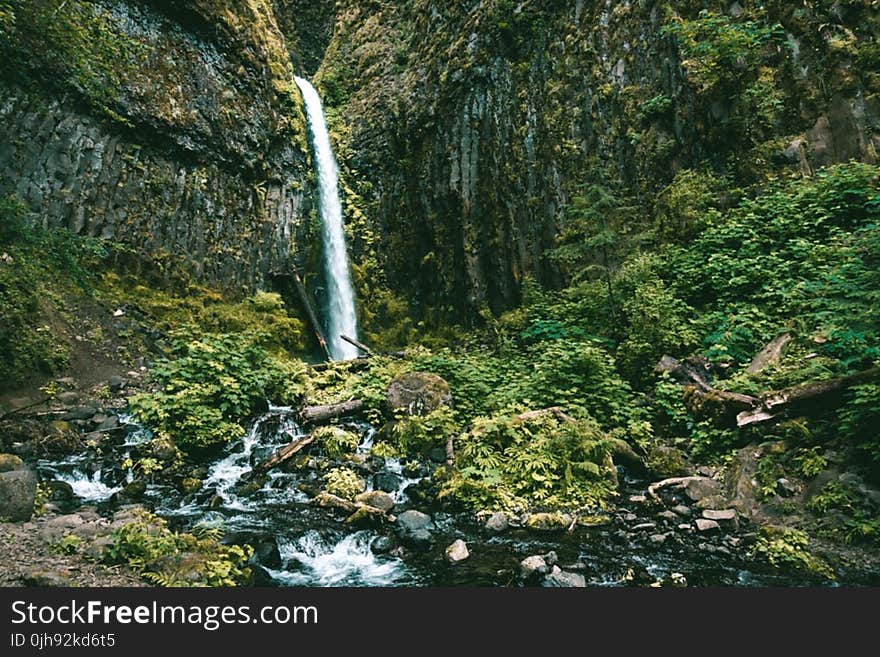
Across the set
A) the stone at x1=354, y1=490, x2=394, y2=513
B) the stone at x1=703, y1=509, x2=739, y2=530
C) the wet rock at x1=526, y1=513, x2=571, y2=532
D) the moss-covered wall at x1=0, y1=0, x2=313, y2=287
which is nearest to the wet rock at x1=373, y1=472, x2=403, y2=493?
the stone at x1=354, y1=490, x2=394, y2=513

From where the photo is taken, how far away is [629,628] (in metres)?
2.93

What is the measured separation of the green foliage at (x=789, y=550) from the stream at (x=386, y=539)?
0.15 metres

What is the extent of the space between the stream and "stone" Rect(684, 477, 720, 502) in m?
0.56

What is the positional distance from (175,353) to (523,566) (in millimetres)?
9664

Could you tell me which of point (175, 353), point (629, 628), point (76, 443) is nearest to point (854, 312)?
point (629, 628)

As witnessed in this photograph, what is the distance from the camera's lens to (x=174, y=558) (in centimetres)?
430

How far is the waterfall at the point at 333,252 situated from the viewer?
1719 centimetres

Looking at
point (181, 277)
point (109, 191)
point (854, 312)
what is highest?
point (109, 191)

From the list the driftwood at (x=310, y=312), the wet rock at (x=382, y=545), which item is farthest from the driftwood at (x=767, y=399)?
the driftwood at (x=310, y=312)

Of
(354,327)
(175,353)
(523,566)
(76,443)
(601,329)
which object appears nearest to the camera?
(523,566)

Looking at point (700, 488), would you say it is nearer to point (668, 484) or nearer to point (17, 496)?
point (668, 484)

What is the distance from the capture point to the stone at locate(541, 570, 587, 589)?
449cm

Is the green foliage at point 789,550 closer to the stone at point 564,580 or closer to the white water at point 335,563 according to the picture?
the stone at point 564,580

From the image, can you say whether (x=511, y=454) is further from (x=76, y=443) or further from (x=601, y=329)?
(x=76, y=443)
